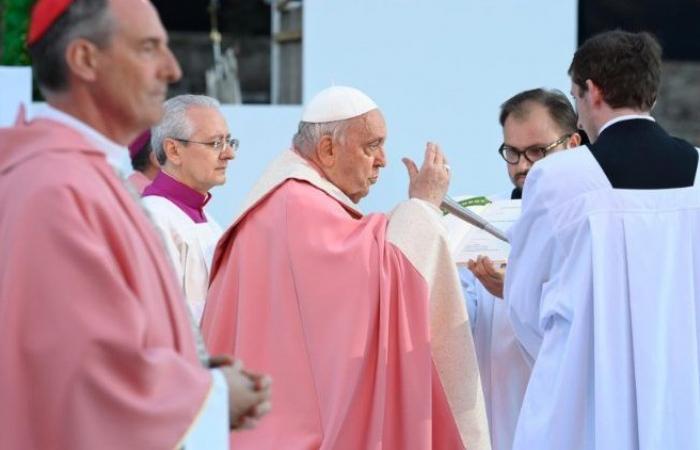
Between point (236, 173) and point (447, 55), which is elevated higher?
point (447, 55)

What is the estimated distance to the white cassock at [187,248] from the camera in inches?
221

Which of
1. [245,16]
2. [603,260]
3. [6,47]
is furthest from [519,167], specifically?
[245,16]

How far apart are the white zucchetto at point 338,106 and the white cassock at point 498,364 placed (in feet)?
2.71

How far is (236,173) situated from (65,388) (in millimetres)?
5394

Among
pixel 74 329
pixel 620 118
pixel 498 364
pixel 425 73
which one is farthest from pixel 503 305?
pixel 425 73

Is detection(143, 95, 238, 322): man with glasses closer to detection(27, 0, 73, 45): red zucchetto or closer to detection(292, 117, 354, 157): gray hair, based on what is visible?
detection(292, 117, 354, 157): gray hair

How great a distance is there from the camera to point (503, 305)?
18.0 feet

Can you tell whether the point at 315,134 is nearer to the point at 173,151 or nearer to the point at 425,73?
the point at 173,151

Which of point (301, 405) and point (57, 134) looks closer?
point (57, 134)

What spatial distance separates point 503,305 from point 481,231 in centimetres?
32

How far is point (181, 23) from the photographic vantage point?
14906mm

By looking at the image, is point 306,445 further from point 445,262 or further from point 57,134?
point 57,134

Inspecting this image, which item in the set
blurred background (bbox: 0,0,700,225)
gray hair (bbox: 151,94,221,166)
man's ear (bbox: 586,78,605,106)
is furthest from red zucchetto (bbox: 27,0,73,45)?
blurred background (bbox: 0,0,700,225)

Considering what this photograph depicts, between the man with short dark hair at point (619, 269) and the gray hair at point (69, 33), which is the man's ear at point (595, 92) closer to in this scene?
the man with short dark hair at point (619, 269)
